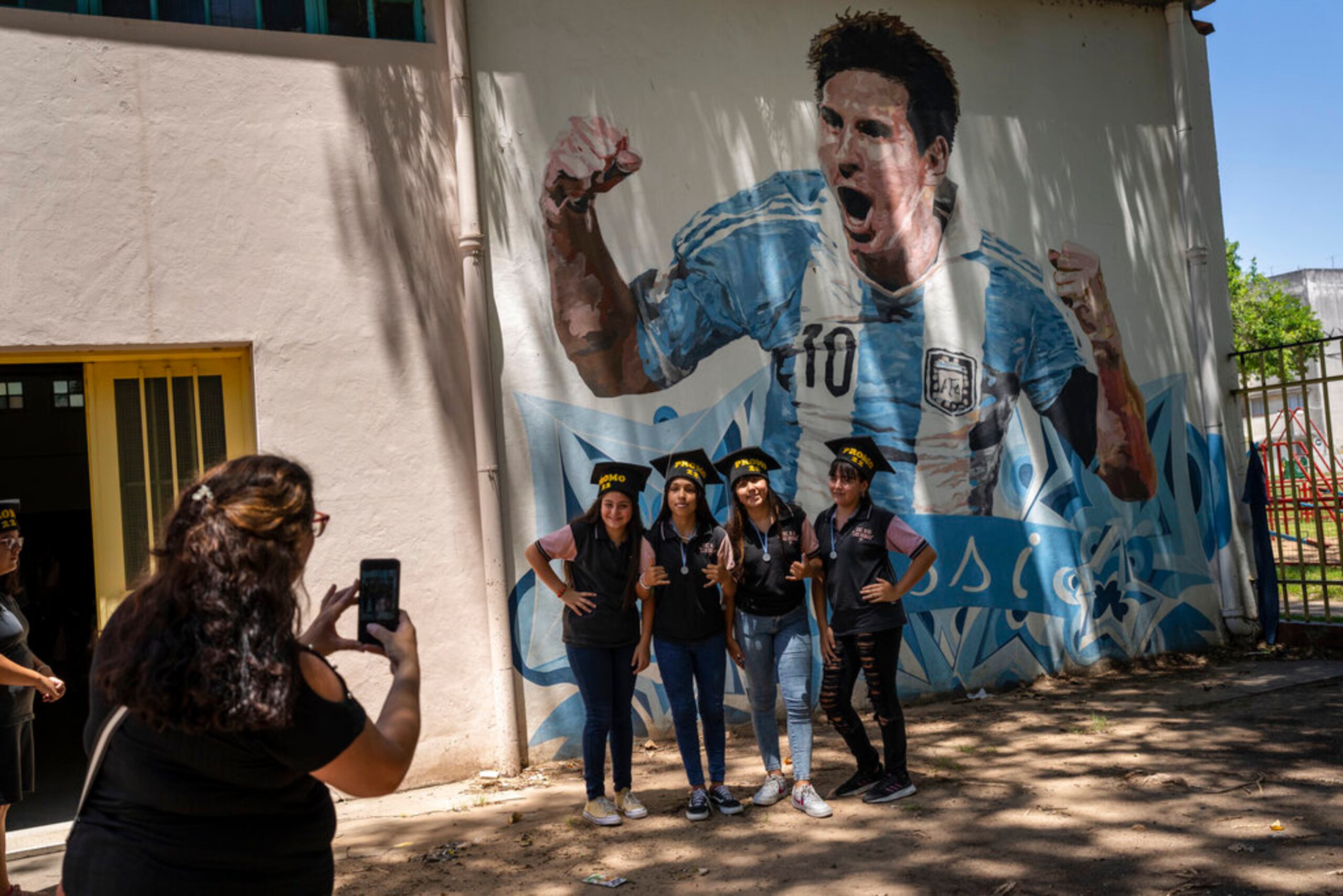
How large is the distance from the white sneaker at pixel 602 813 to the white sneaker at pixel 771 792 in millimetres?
740

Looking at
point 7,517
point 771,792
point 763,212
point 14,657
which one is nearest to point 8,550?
point 7,517

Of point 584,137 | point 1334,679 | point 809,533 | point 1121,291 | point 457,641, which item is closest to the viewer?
point 809,533

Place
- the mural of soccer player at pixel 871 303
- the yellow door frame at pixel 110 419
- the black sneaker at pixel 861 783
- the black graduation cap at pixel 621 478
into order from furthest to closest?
1. the mural of soccer player at pixel 871 303
2. the yellow door frame at pixel 110 419
3. the black sneaker at pixel 861 783
4. the black graduation cap at pixel 621 478

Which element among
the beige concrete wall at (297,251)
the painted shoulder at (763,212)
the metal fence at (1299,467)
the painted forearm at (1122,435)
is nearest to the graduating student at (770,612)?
the beige concrete wall at (297,251)

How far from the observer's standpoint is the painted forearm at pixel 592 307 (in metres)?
7.45

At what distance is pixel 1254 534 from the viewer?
9.64 m

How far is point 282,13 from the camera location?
22.5ft

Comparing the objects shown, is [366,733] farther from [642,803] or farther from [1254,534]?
[1254,534]

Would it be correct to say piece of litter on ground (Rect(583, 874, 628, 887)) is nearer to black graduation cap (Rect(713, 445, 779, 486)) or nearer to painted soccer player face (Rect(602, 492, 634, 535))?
painted soccer player face (Rect(602, 492, 634, 535))

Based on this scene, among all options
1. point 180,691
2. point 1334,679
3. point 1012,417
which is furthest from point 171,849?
point 1334,679

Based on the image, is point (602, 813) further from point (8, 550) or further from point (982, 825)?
point (8, 550)

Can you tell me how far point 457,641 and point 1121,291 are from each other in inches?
252

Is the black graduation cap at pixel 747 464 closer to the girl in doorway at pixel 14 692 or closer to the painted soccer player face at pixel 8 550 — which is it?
the girl in doorway at pixel 14 692

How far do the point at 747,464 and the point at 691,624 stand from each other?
0.89 meters
